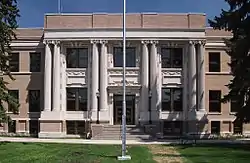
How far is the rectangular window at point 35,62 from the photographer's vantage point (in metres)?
46.2

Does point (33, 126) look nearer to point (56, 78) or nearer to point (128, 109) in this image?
point (56, 78)

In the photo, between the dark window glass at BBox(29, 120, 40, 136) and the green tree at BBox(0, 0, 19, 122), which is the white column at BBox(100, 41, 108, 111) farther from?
the green tree at BBox(0, 0, 19, 122)

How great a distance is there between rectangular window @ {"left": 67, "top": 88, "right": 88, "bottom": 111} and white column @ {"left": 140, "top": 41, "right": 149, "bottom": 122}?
5.37m

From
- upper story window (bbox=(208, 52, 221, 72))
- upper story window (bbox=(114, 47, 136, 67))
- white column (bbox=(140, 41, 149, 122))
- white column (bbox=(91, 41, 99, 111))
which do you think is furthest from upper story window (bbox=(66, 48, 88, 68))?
upper story window (bbox=(208, 52, 221, 72))

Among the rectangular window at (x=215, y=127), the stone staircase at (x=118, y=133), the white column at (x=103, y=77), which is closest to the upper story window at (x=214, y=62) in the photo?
the rectangular window at (x=215, y=127)

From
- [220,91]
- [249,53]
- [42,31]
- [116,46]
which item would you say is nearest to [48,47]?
[42,31]

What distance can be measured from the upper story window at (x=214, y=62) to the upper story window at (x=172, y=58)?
11.1 feet

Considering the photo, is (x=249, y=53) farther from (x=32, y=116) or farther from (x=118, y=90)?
(x=32, y=116)

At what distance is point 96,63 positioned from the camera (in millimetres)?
43250

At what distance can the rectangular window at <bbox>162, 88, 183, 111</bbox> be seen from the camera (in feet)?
144

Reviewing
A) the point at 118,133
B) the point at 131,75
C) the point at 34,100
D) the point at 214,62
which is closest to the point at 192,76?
the point at 214,62

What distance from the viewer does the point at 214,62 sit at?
4566cm

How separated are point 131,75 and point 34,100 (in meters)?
10.1

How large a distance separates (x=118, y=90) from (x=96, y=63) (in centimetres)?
323
